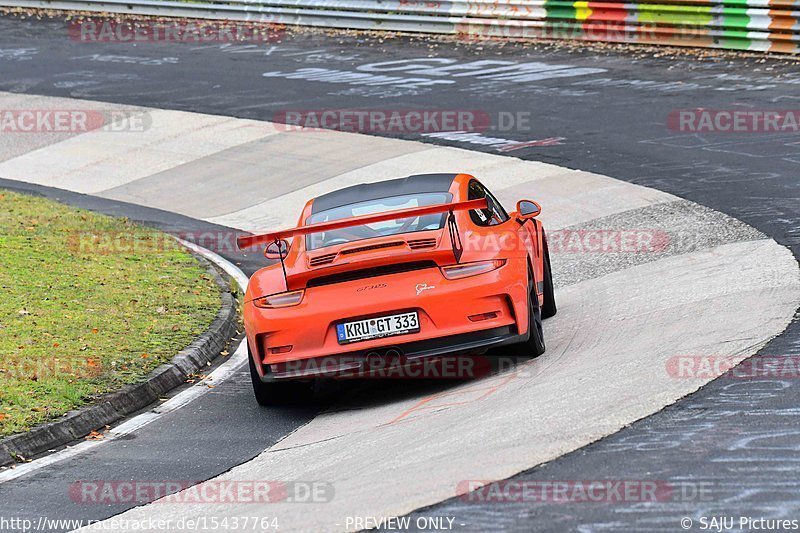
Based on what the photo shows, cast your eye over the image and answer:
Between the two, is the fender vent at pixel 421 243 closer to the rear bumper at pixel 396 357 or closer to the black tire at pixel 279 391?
the rear bumper at pixel 396 357

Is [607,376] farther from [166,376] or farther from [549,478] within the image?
[166,376]

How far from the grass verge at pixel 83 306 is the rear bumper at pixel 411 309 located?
168cm

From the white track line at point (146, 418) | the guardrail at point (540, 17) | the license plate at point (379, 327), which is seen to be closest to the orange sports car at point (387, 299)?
the license plate at point (379, 327)

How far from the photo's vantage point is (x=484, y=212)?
936 cm

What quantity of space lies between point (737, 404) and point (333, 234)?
3.19m

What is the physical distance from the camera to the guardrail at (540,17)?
21453mm

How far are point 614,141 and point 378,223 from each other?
878 centimetres

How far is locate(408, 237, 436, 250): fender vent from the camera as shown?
8.38m

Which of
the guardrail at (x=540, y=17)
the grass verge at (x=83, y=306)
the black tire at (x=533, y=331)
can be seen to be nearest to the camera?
the black tire at (x=533, y=331)

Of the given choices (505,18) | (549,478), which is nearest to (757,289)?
(549,478)

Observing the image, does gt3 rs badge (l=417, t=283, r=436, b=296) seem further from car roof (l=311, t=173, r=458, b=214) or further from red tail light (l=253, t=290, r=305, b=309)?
car roof (l=311, t=173, r=458, b=214)

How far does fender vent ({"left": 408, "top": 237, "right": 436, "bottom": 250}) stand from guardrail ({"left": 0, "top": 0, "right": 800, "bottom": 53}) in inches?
562

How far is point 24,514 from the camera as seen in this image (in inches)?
274

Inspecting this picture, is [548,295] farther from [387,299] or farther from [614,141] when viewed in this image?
[614,141]
